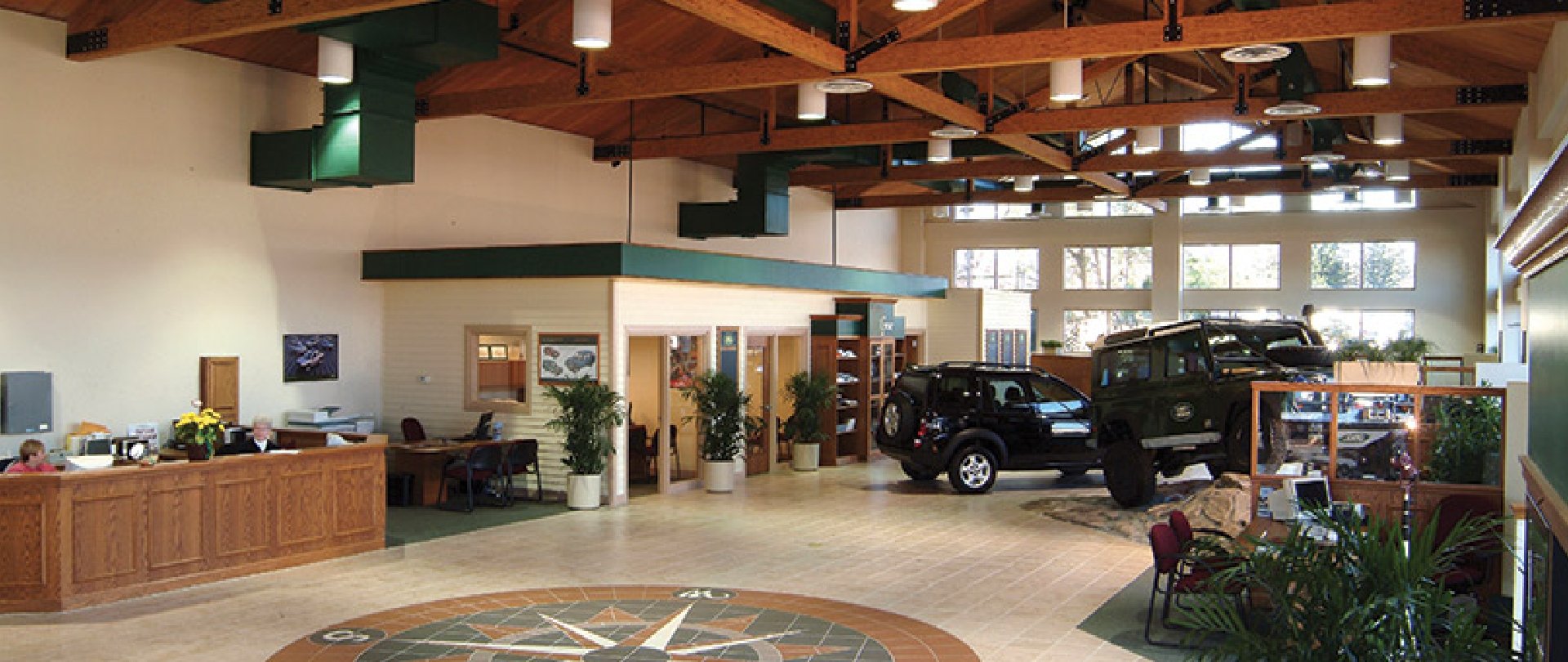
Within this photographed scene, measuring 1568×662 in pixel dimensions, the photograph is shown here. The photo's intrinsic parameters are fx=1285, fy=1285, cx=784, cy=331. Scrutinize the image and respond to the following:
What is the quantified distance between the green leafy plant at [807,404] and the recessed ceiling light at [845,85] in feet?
21.3

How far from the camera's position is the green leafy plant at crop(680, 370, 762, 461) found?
14.9 m

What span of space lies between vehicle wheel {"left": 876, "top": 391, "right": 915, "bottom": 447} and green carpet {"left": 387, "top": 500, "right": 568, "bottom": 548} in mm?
4078

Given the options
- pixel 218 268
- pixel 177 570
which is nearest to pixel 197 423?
pixel 177 570

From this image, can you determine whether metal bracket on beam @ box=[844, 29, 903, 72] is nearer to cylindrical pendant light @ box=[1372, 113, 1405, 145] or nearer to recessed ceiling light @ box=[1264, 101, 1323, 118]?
recessed ceiling light @ box=[1264, 101, 1323, 118]

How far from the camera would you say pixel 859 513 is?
43.9 feet

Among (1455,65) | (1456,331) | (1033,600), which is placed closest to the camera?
(1033,600)

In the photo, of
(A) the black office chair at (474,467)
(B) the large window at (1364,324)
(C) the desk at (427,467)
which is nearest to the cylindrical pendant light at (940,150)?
(C) the desk at (427,467)

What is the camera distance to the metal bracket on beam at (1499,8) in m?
8.10

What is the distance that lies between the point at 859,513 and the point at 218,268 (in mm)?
6833

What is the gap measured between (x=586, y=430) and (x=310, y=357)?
308cm

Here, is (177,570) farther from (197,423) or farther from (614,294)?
(614,294)

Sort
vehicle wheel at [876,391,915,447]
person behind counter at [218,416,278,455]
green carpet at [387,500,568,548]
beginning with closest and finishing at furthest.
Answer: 1. person behind counter at [218,416,278,455]
2. green carpet at [387,500,568,548]
3. vehicle wheel at [876,391,915,447]

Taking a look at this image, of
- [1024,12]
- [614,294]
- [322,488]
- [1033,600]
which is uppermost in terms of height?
[1024,12]

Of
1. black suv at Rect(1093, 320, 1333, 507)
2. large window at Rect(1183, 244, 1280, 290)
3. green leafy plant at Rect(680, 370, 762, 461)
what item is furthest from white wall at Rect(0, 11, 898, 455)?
large window at Rect(1183, 244, 1280, 290)
